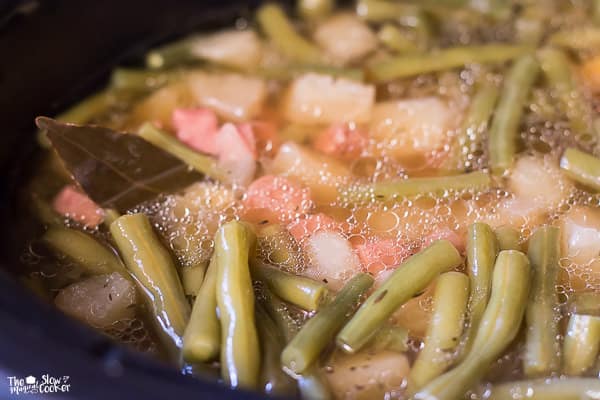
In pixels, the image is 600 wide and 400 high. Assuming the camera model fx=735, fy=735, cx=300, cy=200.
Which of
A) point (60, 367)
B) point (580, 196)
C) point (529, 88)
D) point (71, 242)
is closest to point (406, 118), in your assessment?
point (529, 88)

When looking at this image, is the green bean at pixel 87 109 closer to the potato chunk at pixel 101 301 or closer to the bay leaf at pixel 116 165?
the bay leaf at pixel 116 165

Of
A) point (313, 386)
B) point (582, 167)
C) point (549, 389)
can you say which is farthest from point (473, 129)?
point (313, 386)

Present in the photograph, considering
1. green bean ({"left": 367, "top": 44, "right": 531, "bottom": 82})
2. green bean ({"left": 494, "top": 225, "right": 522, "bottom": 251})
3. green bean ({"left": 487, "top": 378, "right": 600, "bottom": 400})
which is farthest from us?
green bean ({"left": 367, "top": 44, "right": 531, "bottom": 82})

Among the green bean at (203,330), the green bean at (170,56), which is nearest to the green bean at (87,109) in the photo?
the green bean at (170,56)

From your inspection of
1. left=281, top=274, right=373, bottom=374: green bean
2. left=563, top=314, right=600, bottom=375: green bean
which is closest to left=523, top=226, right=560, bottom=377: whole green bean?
left=563, top=314, right=600, bottom=375: green bean

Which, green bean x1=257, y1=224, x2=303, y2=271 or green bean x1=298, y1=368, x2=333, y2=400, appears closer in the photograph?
green bean x1=298, y1=368, x2=333, y2=400

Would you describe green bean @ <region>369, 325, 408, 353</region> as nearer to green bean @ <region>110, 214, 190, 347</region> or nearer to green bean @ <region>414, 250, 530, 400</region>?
green bean @ <region>414, 250, 530, 400</region>

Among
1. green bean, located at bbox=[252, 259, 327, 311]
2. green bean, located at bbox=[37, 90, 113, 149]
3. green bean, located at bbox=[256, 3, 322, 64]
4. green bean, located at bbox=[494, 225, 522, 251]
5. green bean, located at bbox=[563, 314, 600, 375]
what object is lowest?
green bean, located at bbox=[563, 314, 600, 375]

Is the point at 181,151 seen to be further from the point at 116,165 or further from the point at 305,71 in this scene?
the point at 305,71
